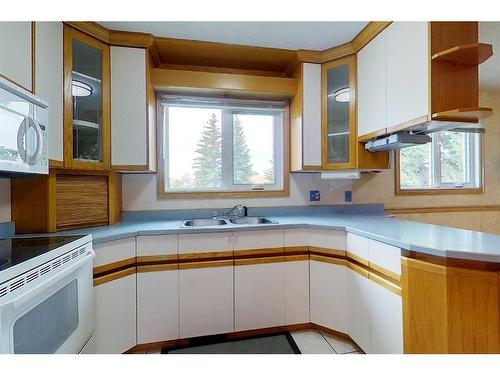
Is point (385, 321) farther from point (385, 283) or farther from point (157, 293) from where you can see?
Result: point (157, 293)

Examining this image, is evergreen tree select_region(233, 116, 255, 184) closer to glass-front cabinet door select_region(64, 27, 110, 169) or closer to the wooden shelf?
glass-front cabinet door select_region(64, 27, 110, 169)

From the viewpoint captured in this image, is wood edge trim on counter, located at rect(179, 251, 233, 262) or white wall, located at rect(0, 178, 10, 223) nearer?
white wall, located at rect(0, 178, 10, 223)

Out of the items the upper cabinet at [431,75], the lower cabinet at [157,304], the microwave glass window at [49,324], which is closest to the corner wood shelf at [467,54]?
the upper cabinet at [431,75]

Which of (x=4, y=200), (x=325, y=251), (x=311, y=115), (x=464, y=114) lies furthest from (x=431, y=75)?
(x=4, y=200)

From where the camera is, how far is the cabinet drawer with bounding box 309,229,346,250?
1.78 m

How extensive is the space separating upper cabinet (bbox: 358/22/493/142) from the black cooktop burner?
205 centimetres

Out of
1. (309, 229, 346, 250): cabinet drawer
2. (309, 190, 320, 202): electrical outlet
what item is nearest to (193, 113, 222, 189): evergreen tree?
(309, 190, 320, 202): electrical outlet

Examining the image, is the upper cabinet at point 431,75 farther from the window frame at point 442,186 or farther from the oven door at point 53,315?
the oven door at point 53,315

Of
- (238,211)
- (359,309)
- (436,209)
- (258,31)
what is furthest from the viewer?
(436,209)

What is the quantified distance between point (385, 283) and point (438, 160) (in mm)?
2035

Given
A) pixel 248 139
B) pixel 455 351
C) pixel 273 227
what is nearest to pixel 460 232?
pixel 455 351

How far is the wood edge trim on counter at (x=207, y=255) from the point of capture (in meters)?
1.71

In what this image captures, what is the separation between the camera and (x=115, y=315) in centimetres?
155
